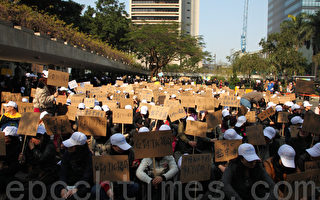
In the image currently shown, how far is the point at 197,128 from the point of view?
5656 mm

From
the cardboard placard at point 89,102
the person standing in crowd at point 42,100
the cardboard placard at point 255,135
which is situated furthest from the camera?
the cardboard placard at point 89,102

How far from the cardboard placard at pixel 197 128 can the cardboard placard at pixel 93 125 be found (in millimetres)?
1526

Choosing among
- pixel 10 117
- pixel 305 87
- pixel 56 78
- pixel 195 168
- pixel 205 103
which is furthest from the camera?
pixel 305 87

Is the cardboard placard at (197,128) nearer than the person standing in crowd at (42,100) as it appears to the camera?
Yes

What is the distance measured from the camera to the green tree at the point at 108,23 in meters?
49.8

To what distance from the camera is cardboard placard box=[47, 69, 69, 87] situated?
320 inches

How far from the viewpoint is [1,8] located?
10.8 meters

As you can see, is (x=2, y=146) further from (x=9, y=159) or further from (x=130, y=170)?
(x=130, y=170)

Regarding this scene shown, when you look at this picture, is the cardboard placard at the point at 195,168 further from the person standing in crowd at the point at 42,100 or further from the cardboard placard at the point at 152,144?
the person standing in crowd at the point at 42,100

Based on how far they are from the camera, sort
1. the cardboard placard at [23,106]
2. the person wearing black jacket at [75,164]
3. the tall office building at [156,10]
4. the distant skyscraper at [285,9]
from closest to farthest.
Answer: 1. the person wearing black jacket at [75,164]
2. the cardboard placard at [23,106]
3. the distant skyscraper at [285,9]
4. the tall office building at [156,10]

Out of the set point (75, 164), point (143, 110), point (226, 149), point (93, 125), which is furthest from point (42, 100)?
point (226, 149)

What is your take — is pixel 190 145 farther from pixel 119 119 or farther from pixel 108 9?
pixel 108 9

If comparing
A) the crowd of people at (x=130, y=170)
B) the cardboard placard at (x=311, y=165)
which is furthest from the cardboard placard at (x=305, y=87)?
the cardboard placard at (x=311, y=165)

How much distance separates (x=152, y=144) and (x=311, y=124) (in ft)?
10.9
